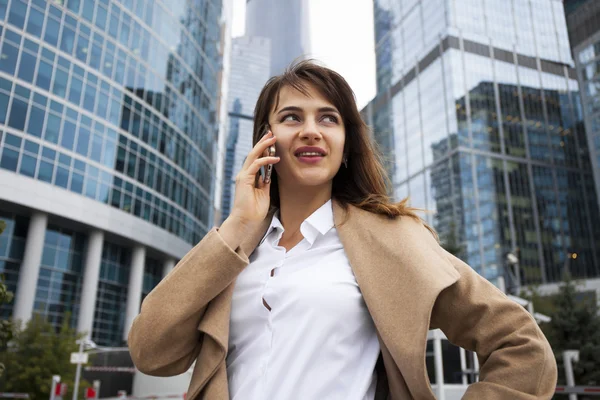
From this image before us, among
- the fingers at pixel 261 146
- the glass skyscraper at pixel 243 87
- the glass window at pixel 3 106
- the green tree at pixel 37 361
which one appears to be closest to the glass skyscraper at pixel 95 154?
the glass window at pixel 3 106

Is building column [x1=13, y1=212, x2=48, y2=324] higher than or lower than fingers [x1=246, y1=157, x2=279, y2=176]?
higher

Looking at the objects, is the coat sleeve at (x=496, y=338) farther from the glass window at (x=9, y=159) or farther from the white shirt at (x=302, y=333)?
the glass window at (x=9, y=159)

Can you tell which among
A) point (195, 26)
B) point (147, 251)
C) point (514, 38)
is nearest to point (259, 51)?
point (514, 38)

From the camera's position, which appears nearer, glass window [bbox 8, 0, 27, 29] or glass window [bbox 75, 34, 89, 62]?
glass window [bbox 8, 0, 27, 29]

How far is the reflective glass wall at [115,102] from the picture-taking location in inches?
1124

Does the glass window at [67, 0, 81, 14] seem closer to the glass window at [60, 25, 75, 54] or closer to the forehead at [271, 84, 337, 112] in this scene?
the glass window at [60, 25, 75, 54]

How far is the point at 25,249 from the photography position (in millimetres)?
29516

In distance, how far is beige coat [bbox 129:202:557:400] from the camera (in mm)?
1382

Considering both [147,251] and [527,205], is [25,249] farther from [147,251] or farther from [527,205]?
[527,205]

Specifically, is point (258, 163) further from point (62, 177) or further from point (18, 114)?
point (62, 177)

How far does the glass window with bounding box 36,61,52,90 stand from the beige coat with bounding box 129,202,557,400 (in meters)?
31.9

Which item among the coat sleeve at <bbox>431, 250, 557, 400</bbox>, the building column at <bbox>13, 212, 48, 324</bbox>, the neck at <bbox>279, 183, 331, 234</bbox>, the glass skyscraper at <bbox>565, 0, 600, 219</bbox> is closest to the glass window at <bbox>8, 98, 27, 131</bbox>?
the building column at <bbox>13, 212, 48, 324</bbox>

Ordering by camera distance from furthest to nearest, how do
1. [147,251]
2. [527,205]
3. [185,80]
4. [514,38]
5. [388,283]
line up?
[514,38] < [527,205] < [185,80] < [147,251] < [388,283]

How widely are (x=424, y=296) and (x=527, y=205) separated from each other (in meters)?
68.6
